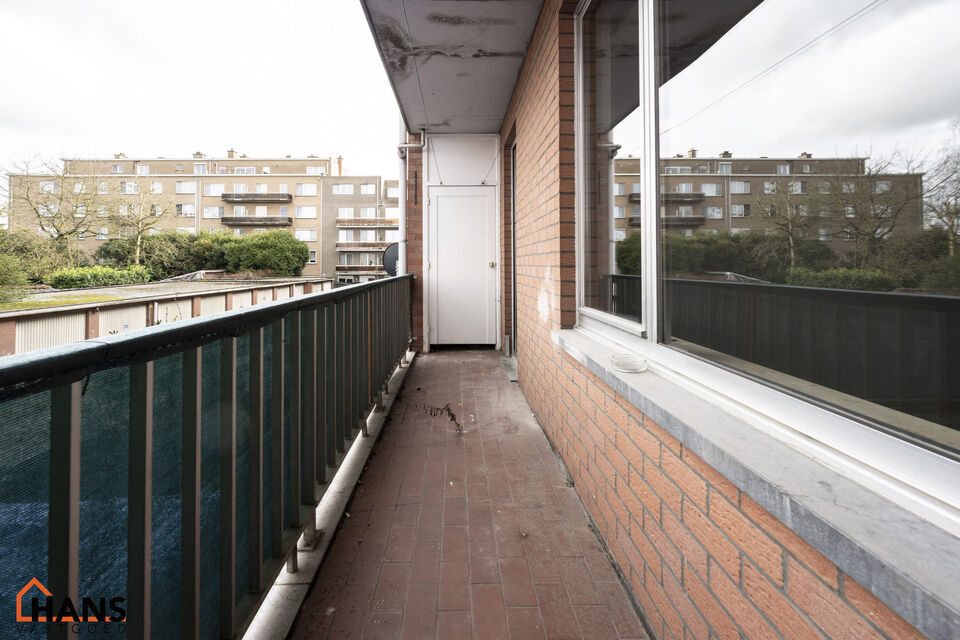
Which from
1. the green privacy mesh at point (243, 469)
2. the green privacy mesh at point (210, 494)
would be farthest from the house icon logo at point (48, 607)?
the green privacy mesh at point (243, 469)

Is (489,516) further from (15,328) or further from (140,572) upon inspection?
(15,328)

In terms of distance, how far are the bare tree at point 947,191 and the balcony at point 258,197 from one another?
55.5m

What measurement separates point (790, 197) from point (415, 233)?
571 cm

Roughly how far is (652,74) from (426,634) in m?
1.89

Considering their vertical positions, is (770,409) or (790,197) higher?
(790,197)

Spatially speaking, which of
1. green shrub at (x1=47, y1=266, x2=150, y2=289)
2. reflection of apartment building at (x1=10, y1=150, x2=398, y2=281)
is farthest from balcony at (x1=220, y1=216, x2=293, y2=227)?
green shrub at (x1=47, y1=266, x2=150, y2=289)

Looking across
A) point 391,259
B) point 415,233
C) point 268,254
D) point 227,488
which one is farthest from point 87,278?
point 268,254

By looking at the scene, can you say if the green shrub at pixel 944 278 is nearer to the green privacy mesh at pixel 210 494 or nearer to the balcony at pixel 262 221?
the green privacy mesh at pixel 210 494

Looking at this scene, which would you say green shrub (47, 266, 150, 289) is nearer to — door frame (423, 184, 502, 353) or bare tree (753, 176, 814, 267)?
door frame (423, 184, 502, 353)

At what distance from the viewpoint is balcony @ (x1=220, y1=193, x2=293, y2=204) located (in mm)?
50406

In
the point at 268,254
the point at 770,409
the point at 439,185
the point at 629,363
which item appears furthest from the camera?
the point at 268,254

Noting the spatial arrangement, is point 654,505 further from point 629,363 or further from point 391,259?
point 391,259

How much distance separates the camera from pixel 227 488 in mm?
1103

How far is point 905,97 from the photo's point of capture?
2.22 ft
